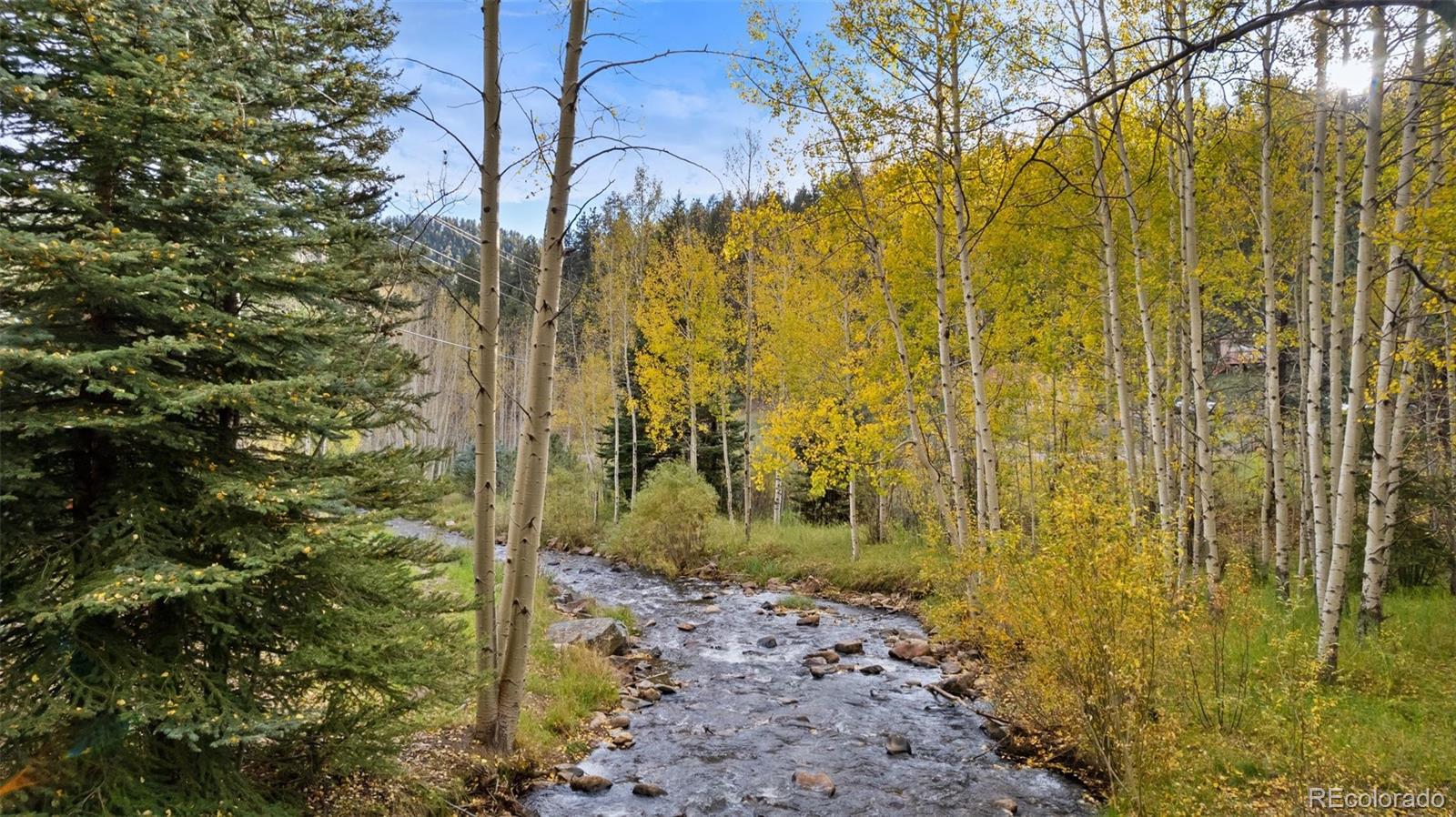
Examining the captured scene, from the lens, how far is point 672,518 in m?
16.7

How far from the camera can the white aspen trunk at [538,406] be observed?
545 centimetres

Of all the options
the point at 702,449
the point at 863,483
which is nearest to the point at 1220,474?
the point at 863,483

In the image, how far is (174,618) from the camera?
3635mm

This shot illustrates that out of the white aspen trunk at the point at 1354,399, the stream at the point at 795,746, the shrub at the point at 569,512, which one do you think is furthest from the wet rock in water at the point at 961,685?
the shrub at the point at 569,512

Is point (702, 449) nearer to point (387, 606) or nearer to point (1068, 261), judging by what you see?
point (1068, 261)

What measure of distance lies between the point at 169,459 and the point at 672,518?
13.4 metres

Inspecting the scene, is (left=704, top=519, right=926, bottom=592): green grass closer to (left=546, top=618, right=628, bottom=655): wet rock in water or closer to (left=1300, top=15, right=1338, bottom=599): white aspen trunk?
(left=546, top=618, right=628, bottom=655): wet rock in water

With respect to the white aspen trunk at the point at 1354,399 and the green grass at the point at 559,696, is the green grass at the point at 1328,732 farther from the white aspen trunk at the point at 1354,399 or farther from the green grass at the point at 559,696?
the green grass at the point at 559,696

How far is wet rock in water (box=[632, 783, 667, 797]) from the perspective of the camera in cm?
568

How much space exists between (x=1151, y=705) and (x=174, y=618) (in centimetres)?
660

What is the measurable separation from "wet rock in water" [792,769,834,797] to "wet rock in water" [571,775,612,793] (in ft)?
5.56

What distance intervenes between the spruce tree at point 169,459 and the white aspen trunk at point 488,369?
972 mm

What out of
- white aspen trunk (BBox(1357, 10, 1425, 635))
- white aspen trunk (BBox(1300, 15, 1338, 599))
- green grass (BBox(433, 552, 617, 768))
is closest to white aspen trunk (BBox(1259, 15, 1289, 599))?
white aspen trunk (BBox(1300, 15, 1338, 599))

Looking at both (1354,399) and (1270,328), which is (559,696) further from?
(1270,328)
